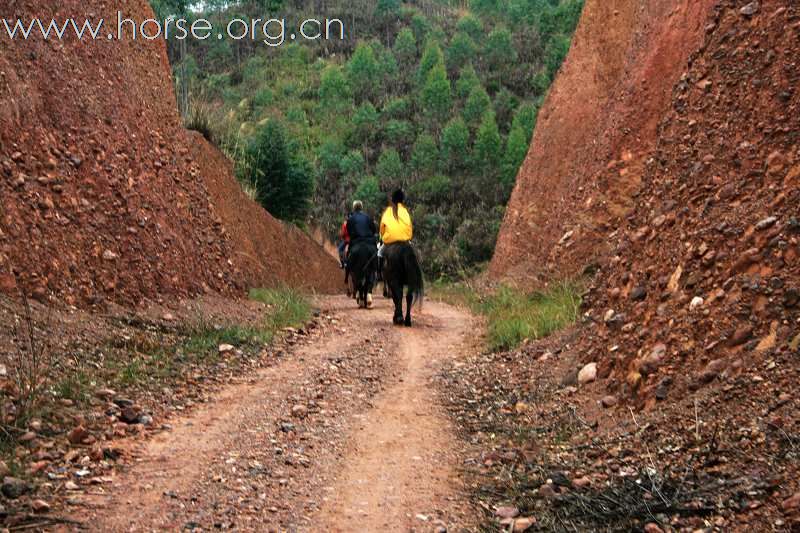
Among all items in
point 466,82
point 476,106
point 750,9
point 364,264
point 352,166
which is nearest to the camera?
point 750,9

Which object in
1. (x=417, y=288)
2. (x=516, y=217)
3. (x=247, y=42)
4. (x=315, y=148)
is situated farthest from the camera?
(x=247, y=42)

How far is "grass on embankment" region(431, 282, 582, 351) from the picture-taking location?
10625 mm

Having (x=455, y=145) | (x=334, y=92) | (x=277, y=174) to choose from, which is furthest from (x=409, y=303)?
(x=334, y=92)

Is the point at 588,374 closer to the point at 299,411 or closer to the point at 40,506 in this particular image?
the point at 299,411

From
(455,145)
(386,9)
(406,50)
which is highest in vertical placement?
(386,9)

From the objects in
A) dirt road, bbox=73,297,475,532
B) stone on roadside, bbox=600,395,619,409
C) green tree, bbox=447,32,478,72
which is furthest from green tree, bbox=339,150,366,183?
stone on roadside, bbox=600,395,619,409

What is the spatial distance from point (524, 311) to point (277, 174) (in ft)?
56.8

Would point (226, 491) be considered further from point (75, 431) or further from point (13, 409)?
point (13, 409)

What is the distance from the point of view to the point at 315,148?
209ft

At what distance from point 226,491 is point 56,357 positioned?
3.44m

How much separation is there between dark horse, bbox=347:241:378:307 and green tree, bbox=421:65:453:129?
162 feet

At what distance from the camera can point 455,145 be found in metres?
57.8

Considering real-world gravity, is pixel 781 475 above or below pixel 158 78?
below

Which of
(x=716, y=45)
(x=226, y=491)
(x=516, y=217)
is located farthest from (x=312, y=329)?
(x=516, y=217)
